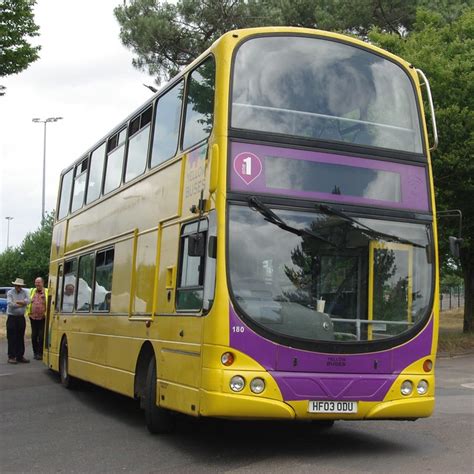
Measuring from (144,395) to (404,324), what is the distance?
10.8 feet

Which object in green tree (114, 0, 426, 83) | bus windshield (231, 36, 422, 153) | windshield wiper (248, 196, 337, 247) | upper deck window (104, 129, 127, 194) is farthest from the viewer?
green tree (114, 0, 426, 83)

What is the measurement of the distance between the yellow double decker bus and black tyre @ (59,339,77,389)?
519cm

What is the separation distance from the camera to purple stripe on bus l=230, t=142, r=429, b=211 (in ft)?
26.0

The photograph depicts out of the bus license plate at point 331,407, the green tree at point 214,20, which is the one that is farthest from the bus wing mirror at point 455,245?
the green tree at point 214,20

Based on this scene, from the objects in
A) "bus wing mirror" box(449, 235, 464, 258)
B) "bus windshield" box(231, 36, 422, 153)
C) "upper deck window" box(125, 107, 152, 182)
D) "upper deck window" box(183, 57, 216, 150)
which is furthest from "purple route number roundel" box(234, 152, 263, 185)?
"upper deck window" box(125, 107, 152, 182)

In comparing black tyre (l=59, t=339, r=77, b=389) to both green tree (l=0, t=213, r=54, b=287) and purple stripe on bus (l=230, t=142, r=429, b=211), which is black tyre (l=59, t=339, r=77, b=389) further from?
green tree (l=0, t=213, r=54, b=287)

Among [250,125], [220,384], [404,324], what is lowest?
[220,384]

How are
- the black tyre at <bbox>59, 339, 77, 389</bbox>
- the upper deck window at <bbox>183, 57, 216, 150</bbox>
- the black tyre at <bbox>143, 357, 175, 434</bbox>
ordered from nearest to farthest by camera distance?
the upper deck window at <bbox>183, 57, 216, 150</bbox> < the black tyre at <bbox>143, 357, 175, 434</bbox> < the black tyre at <bbox>59, 339, 77, 389</bbox>

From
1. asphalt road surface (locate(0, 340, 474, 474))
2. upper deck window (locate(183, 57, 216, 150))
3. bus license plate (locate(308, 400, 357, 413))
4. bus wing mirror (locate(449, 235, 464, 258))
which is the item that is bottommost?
asphalt road surface (locate(0, 340, 474, 474))

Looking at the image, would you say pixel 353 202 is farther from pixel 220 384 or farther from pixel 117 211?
pixel 117 211

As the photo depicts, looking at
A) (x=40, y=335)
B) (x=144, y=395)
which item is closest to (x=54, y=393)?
(x=144, y=395)

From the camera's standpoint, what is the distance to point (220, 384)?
7383mm

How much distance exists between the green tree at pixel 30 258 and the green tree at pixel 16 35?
54.2m

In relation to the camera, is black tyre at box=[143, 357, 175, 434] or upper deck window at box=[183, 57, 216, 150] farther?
black tyre at box=[143, 357, 175, 434]
